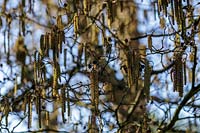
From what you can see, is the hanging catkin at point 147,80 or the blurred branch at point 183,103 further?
the blurred branch at point 183,103

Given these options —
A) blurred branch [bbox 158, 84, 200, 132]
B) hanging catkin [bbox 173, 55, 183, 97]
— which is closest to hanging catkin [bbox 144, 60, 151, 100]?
hanging catkin [bbox 173, 55, 183, 97]

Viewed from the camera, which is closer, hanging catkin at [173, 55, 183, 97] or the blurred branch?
hanging catkin at [173, 55, 183, 97]

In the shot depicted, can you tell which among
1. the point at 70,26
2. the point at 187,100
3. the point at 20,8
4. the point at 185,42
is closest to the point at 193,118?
the point at 187,100

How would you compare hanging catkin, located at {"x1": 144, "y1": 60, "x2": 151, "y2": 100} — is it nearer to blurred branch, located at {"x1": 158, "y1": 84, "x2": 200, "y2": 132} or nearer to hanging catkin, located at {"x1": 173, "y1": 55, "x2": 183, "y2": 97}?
hanging catkin, located at {"x1": 173, "y1": 55, "x2": 183, "y2": 97}

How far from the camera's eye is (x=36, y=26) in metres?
7.42

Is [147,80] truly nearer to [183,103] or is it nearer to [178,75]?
[178,75]

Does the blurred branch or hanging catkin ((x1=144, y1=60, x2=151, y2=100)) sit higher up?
hanging catkin ((x1=144, y1=60, x2=151, y2=100))

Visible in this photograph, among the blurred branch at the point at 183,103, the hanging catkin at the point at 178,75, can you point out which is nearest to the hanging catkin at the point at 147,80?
the hanging catkin at the point at 178,75

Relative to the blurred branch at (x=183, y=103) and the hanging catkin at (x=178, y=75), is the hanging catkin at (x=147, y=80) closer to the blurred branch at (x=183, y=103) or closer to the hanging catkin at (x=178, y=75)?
the hanging catkin at (x=178, y=75)

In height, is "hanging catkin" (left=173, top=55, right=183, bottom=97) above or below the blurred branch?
above

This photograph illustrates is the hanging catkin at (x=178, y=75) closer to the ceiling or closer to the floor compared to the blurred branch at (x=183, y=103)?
closer to the ceiling

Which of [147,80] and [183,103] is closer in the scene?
[147,80]

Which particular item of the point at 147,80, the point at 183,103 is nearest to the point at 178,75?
the point at 147,80

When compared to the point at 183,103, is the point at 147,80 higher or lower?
higher
